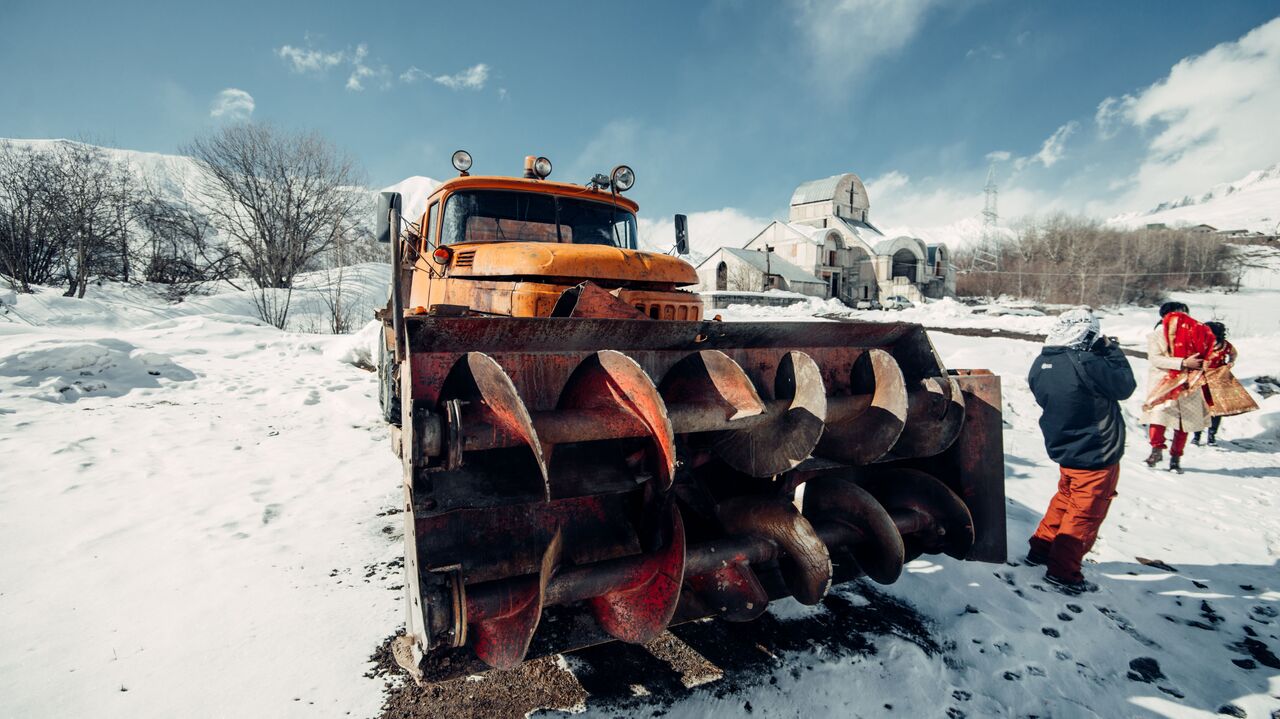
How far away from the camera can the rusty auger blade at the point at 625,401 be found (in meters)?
1.75

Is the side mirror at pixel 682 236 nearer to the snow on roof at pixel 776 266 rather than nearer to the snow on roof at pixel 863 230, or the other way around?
the snow on roof at pixel 776 266

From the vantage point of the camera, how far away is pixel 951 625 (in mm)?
2922

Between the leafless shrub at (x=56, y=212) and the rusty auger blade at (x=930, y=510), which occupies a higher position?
the leafless shrub at (x=56, y=212)

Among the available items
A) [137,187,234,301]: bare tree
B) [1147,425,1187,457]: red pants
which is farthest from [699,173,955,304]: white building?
[1147,425,1187,457]: red pants

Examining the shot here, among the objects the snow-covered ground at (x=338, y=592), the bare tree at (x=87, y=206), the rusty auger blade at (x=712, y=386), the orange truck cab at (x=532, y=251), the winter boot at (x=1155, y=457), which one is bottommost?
the snow-covered ground at (x=338, y=592)

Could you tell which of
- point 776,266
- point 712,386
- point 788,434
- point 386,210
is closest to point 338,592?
point 386,210

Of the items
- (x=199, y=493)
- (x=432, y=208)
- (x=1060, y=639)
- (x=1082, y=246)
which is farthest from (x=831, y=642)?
(x=1082, y=246)

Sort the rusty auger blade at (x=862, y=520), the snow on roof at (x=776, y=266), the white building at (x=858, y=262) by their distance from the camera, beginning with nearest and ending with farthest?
the rusty auger blade at (x=862, y=520), the snow on roof at (x=776, y=266), the white building at (x=858, y=262)

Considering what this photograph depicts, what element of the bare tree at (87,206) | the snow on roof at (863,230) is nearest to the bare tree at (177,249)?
the bare tree at (87,206)

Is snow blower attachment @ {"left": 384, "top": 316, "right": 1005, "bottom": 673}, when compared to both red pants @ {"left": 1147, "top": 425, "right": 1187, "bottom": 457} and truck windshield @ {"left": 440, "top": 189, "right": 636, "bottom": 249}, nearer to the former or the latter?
truck windshield @ {"left": 440, "top": 189, "right": 636, "bottom": 249}

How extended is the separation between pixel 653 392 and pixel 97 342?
1037 centimetres

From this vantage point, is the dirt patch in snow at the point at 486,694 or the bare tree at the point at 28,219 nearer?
the dirt patch in snow at the point at 486,694

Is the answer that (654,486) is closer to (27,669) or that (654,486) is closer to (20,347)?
(27,669)

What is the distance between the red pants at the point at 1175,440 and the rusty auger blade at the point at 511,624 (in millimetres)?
7087
